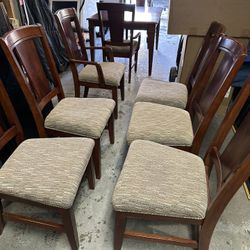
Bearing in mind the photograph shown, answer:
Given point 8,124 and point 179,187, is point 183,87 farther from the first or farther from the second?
point 8,124

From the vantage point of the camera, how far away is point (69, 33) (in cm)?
197

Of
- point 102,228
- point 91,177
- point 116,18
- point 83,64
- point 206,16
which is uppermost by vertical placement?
point 206,16

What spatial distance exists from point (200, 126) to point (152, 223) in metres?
0.62

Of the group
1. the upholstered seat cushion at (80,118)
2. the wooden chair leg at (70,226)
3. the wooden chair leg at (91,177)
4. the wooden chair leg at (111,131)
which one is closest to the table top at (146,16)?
the wooden chair leg at (111,131)

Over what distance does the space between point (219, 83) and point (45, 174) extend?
94 cm

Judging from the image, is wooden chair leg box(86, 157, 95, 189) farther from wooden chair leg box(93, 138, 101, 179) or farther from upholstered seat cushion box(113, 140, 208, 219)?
upholstered seat cushion box(113, 140, 208, 219)

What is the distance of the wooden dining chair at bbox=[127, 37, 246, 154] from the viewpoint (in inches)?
43.6

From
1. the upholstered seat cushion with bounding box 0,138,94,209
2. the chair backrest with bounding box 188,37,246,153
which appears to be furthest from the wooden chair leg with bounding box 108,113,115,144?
the chair backrest with bounding box 188,37,246,153

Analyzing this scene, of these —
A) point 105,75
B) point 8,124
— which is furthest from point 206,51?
point 8,124

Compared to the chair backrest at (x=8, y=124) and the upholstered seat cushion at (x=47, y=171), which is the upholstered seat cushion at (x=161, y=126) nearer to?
the upholstered seat cushion at (x=47, y=171)

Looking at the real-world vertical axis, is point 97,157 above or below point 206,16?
below

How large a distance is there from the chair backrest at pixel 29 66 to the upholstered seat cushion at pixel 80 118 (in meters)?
0.09

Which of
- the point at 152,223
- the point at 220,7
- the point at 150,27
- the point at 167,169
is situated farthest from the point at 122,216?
the point at 150,27

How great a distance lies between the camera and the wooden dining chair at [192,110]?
1.11 m
